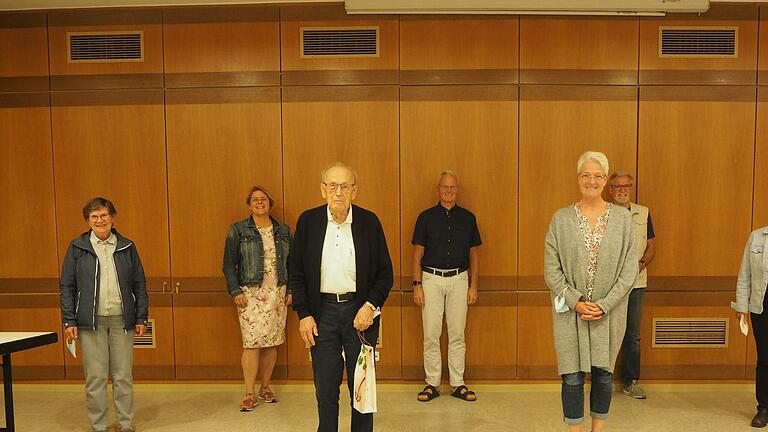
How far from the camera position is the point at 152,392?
16.5 ft

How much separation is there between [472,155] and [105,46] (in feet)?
11.0

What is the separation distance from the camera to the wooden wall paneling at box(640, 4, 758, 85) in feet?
16.1

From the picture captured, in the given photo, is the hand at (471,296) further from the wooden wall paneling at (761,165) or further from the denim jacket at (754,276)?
the wooden wall paneling at (761,165)

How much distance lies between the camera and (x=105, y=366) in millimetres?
4027

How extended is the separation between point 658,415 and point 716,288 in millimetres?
1346

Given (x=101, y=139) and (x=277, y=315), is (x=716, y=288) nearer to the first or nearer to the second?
(x=277, y=315)

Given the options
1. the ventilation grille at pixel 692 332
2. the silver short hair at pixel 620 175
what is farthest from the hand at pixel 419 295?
the ventilation grille at pixel 692 332

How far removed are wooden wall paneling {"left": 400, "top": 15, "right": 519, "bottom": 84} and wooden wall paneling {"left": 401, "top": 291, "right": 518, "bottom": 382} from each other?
190 cm

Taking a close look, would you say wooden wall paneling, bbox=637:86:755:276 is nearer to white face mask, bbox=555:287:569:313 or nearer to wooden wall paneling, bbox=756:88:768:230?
wooden wall paneling, bbox=756:88:768:230

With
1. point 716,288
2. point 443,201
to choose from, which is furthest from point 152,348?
point 716,288

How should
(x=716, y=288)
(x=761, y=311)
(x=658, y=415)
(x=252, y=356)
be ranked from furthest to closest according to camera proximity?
(x=716, y=288), (x=252, y=356), (x=658, y=415), (x=761, y=311)

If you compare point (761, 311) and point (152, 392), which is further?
point (152, 392)

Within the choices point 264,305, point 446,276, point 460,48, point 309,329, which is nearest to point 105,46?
point 264,305

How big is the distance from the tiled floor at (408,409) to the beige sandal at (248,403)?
6 centimetres
